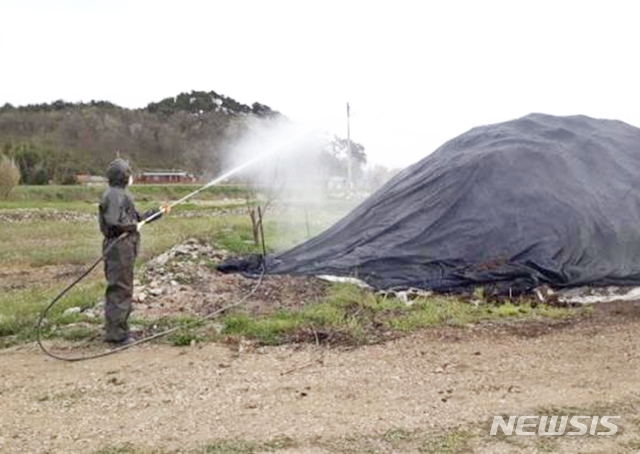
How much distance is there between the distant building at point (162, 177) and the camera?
5277cm

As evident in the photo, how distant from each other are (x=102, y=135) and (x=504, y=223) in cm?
6217

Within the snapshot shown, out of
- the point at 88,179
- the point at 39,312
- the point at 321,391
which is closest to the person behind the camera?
the point at 321,391

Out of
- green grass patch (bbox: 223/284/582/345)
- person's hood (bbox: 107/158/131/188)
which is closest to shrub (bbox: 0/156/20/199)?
green grass patch (bbox: 223/284/582/345)

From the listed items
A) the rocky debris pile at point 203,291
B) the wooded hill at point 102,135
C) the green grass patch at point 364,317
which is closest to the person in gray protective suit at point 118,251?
the rocky debris pile at point 203,291

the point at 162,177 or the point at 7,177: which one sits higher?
the point at 7,177

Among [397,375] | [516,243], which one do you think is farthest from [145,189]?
[397,375]

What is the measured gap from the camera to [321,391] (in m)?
5.05

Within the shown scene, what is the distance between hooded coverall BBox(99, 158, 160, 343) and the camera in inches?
255

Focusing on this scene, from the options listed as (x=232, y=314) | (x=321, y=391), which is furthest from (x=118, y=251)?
(x=321, y=391)

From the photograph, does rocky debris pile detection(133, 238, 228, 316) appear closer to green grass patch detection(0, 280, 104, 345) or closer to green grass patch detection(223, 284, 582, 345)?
green grass patch detection(0, 280, 104, 345)

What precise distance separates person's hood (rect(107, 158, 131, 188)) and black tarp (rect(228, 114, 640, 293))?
3697 mm

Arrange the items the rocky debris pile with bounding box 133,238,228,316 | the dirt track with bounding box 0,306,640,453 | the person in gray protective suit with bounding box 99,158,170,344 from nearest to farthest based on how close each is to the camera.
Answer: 1. the dirt track with bounding box 0,306,640,453
2. the person in gray protective suit with bounding box 99,158,170,344
3. the rocky debris pile with bounding box 133,238,228,316

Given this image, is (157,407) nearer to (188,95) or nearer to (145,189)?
(145,189)

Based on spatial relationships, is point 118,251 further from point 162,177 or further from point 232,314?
point 162,177
